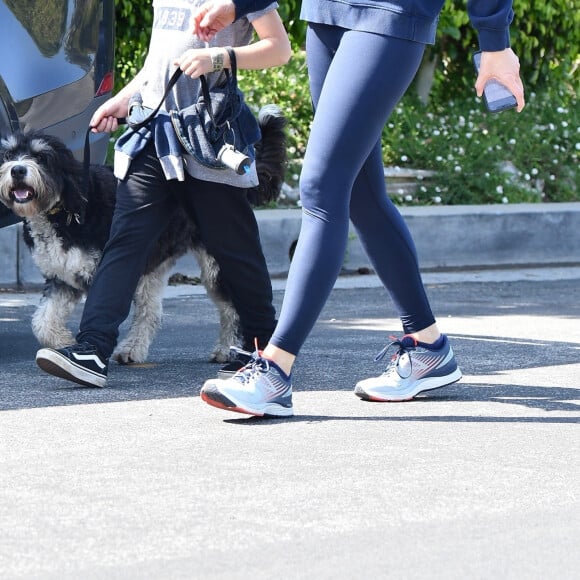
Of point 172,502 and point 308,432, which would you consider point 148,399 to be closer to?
point 308,432

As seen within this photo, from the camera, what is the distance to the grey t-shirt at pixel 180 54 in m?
5.09

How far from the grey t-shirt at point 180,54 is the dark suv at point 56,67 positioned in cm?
102

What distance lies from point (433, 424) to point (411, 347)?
516mm

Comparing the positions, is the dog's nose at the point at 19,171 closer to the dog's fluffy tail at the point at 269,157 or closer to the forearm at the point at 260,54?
the dog's fluffy tail at the point at 269,157

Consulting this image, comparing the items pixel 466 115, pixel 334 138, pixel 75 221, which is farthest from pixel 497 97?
pixel 466 115

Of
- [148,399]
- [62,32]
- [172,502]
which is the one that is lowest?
[148,399]

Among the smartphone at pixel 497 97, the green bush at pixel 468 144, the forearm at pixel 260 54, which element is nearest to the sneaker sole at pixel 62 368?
the forearm at pixel 260 54

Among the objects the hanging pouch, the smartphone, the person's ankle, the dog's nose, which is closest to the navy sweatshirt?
the smartphone

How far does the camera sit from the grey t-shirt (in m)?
5.09

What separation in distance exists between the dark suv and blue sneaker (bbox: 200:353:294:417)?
203cm

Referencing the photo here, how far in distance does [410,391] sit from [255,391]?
711mm

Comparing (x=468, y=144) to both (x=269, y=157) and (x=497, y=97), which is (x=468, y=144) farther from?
(x=497, y=97)

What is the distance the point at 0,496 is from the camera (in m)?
3.58

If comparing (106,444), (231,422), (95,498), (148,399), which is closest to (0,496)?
(95,498)
